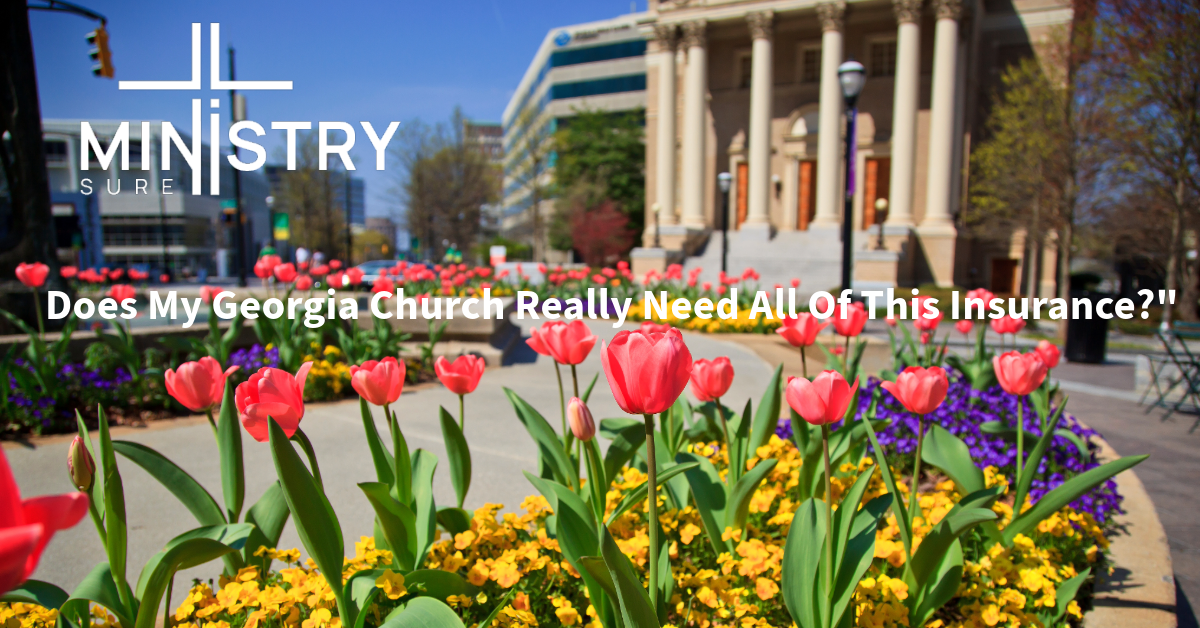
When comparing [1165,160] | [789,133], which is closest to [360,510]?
[1165,160]

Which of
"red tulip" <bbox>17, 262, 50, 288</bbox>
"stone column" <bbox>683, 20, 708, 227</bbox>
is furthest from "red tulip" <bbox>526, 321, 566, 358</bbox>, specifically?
"stone column" <bbox>683, 20, 708, 227</bbox>

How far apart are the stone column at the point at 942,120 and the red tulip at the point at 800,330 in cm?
2961

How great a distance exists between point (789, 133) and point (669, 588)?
34.7 meters

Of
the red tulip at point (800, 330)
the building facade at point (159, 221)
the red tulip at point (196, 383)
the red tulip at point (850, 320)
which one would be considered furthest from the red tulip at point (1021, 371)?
the building facade at point (159, 221)

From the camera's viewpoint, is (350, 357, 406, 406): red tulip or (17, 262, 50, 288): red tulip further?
(17, 262, 50, 288): red tulip

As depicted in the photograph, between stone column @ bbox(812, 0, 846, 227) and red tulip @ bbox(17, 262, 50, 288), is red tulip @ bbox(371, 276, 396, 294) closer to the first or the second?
red tulip @ bbox(17, 262, 50, 288)

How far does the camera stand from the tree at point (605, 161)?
49.5 meters

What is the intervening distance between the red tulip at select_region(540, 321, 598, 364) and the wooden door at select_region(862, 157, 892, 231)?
33.1 m

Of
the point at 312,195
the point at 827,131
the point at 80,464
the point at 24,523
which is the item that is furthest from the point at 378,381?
the point at 312,195

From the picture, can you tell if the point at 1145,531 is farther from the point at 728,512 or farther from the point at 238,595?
the point at 238,595

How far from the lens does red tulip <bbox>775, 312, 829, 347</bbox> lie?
3.03 metres

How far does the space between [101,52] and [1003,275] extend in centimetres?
3582

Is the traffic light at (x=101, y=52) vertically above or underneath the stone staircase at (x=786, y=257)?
above

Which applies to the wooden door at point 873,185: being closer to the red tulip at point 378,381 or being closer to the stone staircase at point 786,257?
the stone staircase at point 786,257
